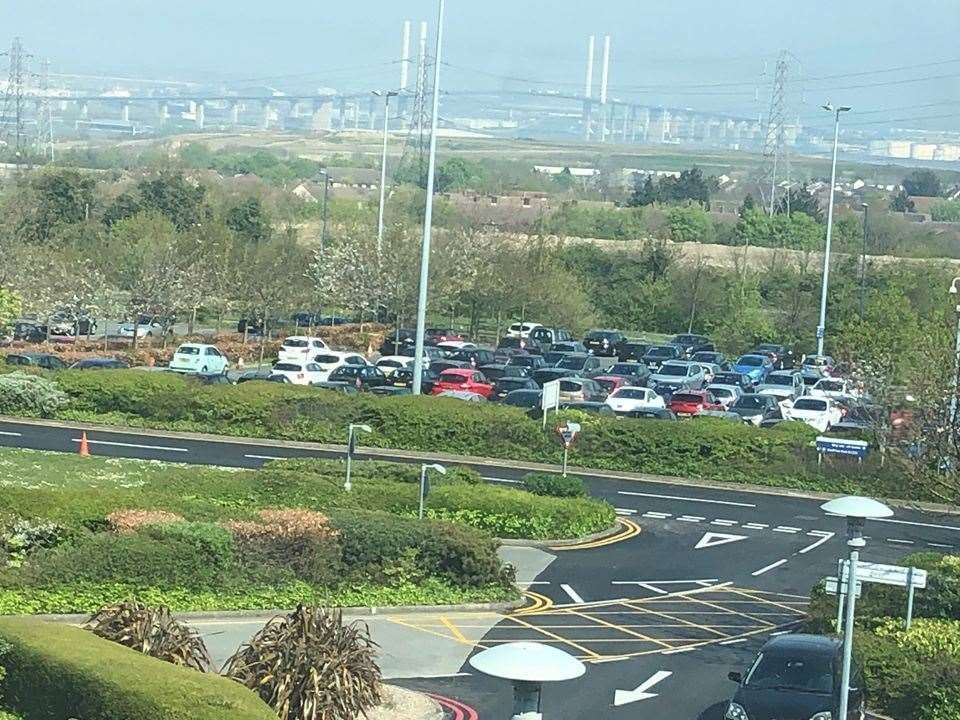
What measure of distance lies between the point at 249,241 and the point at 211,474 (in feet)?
167

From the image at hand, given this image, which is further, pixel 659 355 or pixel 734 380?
pixel 659 355

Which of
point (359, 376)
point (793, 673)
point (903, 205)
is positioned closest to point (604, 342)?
point (359, 376)

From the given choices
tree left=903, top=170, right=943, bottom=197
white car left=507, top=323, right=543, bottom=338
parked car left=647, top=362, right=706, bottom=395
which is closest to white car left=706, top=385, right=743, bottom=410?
parked car left=647, top=362, right=706, bottom=395

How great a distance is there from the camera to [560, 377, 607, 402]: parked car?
48750mm

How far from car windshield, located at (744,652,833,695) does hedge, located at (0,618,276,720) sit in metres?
6.60

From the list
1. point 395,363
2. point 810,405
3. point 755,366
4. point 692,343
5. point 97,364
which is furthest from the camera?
point 692,343

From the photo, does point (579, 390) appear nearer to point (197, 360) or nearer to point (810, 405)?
point (810, 405)

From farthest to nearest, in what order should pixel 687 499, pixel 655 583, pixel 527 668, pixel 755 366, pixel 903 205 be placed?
pixel 903 205 → pixel 755 366 → pixel 687 499 → pixel 655 583 → pixel 527 668

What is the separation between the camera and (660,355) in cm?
6378

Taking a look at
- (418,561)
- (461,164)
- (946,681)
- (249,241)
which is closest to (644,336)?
(249,241)

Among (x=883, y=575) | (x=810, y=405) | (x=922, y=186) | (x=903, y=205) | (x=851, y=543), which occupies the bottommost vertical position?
(x=810, y=405)

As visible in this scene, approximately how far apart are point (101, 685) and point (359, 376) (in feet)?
117

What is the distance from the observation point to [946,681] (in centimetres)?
1866

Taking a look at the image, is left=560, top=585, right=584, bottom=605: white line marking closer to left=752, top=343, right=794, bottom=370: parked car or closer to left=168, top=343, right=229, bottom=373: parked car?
left=168, top=343, right=229, bottom=373: parked car
